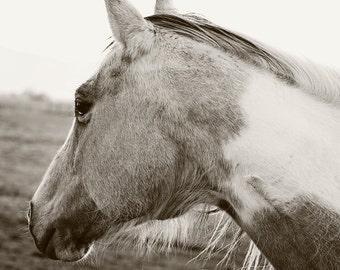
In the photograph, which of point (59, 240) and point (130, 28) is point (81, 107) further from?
point (59, 240)

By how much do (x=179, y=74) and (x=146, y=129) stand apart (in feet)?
0.99

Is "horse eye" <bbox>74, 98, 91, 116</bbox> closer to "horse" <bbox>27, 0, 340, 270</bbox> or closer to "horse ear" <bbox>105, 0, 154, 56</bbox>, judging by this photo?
"horse" <bbox>27, 0, 340, 270</bbox>

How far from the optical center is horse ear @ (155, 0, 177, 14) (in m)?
3.14

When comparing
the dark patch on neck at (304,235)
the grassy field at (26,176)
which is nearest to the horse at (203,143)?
the dark patch on neck at (304,235)

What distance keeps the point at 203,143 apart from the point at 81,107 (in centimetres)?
74

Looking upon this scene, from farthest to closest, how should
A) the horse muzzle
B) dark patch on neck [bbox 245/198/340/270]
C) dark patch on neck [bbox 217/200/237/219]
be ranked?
the horse muzzle
dark patch on neck [bbox 217/200/237/219]
dark patch on neck [bbox 245/198/340/270]

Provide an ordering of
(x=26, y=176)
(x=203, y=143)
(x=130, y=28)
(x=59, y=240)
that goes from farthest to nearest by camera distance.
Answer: (x=26, y=176), (x=59, y=240), (x=130, y=28), (x=203, y=143)

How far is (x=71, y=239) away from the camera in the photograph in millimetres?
3113

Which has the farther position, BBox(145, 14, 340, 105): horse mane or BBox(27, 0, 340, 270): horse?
BBox(145, 14, 340, 105): horse mane

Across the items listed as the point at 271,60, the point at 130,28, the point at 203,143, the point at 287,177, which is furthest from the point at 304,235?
the point at 130,28

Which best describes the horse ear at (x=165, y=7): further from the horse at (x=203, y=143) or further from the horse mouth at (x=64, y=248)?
the horse mouth at (x=64, y=248)

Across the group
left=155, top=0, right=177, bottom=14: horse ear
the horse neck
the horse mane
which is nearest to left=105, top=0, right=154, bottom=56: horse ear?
Answer: the horse mane

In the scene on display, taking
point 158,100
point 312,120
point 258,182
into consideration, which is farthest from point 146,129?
point 312,120

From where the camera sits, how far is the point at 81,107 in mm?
2971
